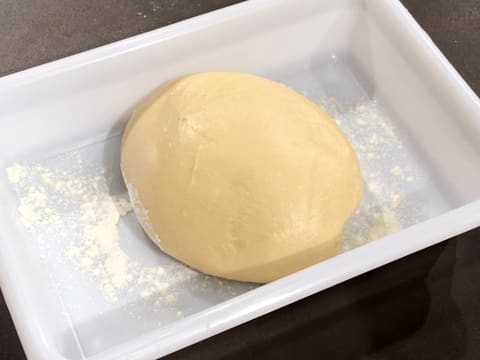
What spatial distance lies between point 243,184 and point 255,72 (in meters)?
0.27

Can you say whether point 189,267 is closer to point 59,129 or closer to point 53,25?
point 59,129

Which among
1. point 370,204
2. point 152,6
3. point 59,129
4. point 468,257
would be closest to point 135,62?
point 59,129

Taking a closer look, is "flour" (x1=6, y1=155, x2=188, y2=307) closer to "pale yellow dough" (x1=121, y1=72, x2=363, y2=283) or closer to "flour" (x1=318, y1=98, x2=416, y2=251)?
"pale yellow dough" (x1=121, y1=72, x2=363, y2=283)

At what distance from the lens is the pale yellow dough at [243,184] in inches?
28.5

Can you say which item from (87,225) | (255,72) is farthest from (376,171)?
(87,225)

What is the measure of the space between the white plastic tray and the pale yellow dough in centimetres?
6

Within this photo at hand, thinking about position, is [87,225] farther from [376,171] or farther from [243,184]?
[376,171]

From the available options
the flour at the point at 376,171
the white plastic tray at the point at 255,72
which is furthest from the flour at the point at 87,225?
the flour at the point at 376,171

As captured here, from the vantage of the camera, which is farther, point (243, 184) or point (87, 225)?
point (87, 225)

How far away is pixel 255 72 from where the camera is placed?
94 cm

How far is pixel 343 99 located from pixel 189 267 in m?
0.35

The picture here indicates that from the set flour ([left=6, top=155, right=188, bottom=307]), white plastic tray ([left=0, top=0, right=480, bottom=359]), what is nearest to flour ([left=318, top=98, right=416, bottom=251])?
white plastic tray ([left=0, top=0, right=480, bottom=359])

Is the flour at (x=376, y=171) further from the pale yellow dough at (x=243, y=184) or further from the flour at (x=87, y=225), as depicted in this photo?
the flour at (x=87, y=225)

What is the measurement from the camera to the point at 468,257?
807 mm
